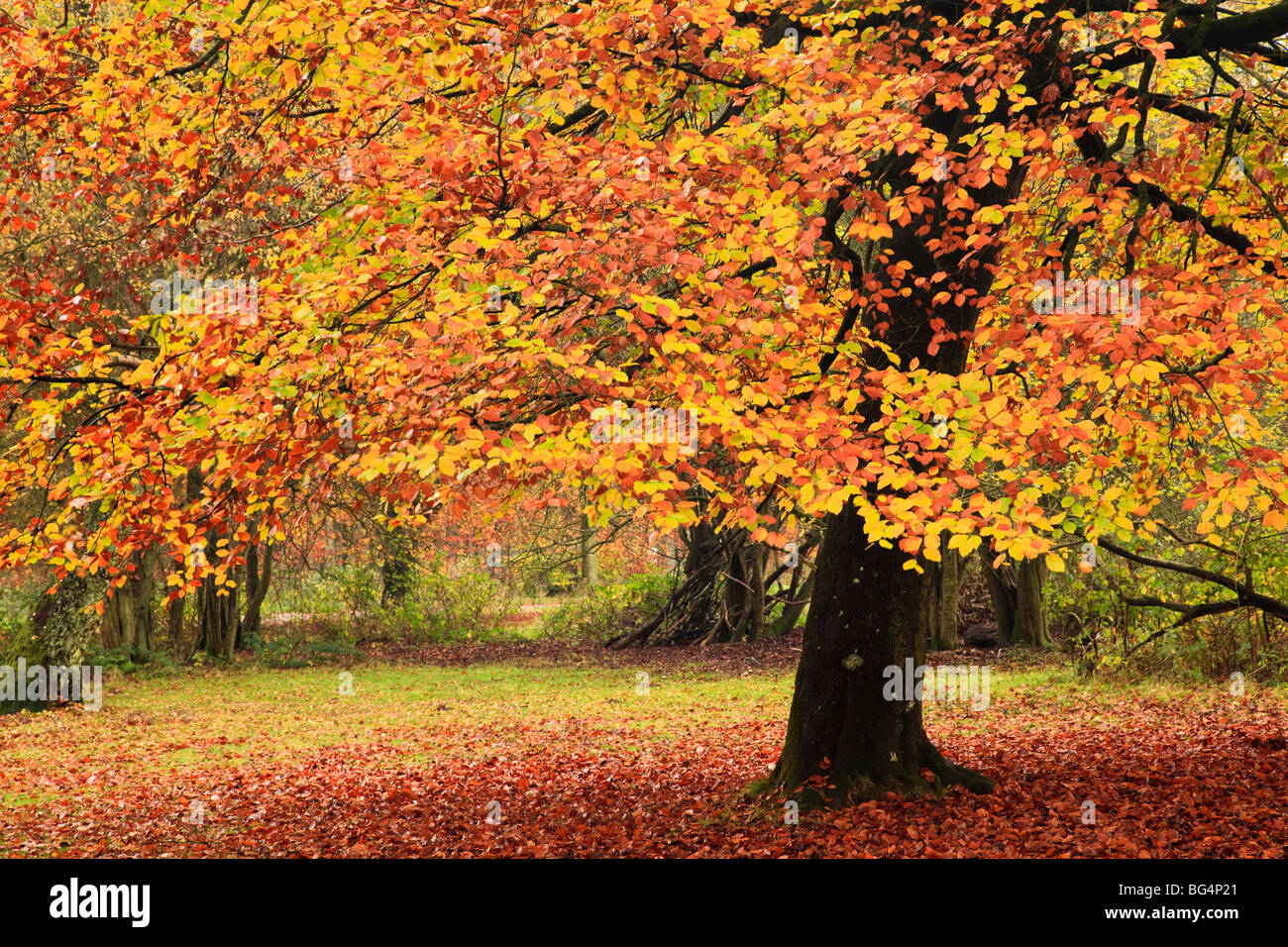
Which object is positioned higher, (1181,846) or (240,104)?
(240,104)

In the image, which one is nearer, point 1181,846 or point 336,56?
point 1181,846

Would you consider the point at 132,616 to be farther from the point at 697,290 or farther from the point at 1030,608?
the point at 697,290

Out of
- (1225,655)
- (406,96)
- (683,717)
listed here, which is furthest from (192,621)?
(1225,655)

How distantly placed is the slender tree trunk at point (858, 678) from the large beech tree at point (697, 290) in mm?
23

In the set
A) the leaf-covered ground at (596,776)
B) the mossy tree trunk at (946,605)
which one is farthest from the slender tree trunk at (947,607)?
the leaf-covered ground at (596,776)

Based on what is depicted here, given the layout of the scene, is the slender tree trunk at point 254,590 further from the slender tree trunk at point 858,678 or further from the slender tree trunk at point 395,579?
→ the slender tree trunk at point 858,678

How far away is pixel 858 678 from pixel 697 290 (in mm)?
3113

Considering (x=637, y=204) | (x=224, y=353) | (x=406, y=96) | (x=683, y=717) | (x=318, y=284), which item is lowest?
(x=683, y=717)

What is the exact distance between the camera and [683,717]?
13.5m

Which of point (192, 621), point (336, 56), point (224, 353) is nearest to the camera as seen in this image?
point (224, 353)

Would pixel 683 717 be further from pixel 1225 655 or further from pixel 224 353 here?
pixel 224 353

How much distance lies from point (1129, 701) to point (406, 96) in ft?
34.6

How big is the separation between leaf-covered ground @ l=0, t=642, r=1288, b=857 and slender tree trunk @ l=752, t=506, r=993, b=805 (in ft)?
0.85

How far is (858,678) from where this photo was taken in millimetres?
7328
